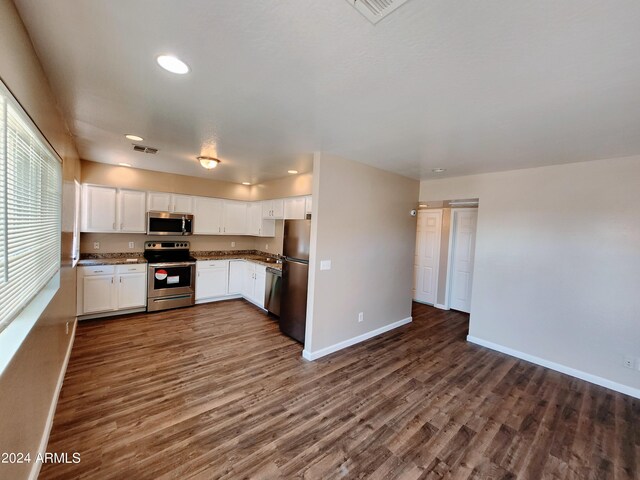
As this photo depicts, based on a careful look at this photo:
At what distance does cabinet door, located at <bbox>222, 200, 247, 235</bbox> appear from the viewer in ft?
18.7

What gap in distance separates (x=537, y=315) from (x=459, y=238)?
224 centimetres

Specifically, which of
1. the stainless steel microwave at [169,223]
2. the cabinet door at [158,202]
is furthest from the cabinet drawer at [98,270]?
the cabinet door at [158,202]

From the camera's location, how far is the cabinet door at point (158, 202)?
190 inches

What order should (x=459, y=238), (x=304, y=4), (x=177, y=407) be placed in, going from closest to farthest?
(x=304, y=4) → (x=177, y=407) → (x=459, y=238)

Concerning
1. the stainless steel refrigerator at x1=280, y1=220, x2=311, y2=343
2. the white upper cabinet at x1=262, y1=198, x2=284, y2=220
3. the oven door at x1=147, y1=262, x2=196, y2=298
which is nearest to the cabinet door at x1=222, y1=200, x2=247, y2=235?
the white upper cabinet at x1=262, y1=198, x2=284, y2=220

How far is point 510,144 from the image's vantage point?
A: 2.64 meters

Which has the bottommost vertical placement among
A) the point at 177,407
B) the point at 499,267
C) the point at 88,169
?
the point at 177,407

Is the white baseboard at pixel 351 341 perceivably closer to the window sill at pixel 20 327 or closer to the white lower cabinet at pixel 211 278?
the window sill at pixel 20 327

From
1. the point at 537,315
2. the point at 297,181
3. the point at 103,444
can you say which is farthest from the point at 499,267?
the point at 103,444

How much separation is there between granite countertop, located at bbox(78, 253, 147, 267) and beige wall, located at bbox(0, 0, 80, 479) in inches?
84.4

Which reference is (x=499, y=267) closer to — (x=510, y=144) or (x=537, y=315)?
(x=537, y=315)

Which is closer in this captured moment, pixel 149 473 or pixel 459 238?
pixel 149 473

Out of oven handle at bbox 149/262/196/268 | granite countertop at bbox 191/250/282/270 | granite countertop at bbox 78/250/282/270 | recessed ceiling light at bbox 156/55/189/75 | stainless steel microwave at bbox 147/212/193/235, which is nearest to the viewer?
recessed ceiling light at bbox 156/55/189/75

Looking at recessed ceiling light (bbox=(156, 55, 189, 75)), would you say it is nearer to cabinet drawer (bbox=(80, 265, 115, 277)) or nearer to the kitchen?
the kitchen
